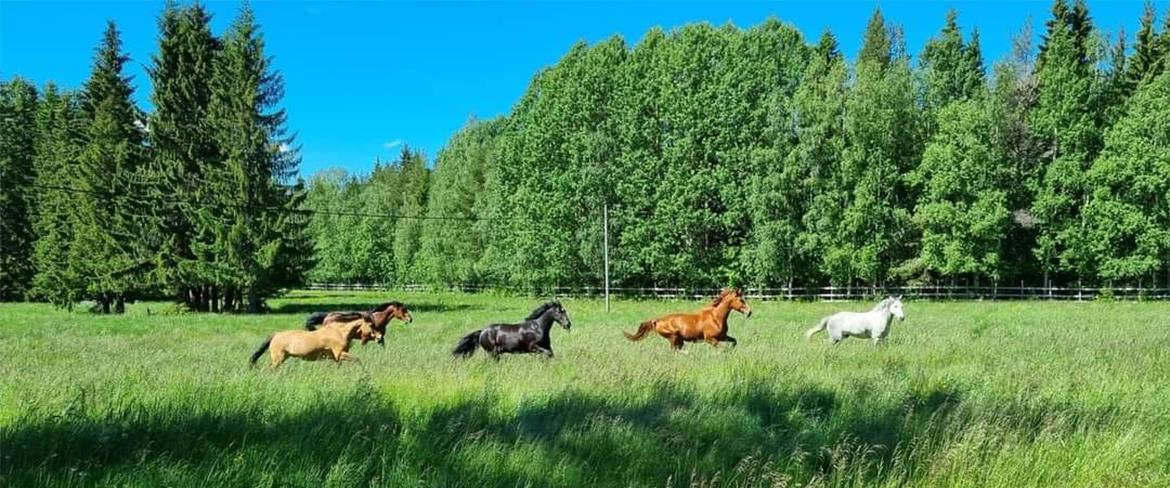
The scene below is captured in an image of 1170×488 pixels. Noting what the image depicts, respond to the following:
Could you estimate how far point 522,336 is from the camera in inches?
535

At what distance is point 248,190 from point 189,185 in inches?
147

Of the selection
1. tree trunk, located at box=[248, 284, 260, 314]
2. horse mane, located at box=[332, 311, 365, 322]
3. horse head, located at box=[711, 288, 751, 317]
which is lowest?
tree trunk, located at box=[248, 284, 260, 314]

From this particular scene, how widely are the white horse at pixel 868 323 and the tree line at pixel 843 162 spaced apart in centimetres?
2971

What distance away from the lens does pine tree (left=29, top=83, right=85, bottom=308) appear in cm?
4250

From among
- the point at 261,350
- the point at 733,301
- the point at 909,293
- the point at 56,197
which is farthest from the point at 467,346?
the point at 56,197

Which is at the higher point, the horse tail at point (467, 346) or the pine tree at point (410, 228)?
the pine tree at point (410, 228)

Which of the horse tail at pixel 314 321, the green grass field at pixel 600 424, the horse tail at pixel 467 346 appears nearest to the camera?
the green grass field at pixel 600 424

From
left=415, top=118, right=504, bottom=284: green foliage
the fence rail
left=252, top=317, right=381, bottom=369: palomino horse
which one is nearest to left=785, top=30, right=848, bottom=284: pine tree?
the fence rail

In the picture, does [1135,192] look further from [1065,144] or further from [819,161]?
[819,161]

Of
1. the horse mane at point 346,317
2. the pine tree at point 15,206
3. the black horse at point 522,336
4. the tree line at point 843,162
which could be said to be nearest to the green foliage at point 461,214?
the tree line at point 843,162

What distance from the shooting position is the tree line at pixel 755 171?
130 feet

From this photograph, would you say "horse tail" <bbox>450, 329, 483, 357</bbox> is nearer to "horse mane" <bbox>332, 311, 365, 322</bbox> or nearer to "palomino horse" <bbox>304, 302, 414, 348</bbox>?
"palomino horse" <bbox>304, 302, 414, 348</bbox>

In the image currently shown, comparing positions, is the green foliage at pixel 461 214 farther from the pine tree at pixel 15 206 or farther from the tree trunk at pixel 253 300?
the pine tree at pixel 15 206

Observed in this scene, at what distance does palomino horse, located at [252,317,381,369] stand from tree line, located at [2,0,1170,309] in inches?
1085
